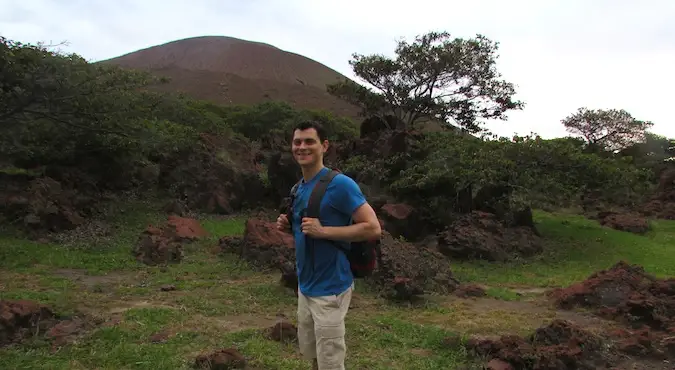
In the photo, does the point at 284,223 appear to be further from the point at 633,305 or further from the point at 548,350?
the point at 633,305

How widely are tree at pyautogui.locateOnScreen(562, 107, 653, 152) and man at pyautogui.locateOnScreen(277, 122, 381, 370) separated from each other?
37269 mm

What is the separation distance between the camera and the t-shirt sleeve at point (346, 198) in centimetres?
295

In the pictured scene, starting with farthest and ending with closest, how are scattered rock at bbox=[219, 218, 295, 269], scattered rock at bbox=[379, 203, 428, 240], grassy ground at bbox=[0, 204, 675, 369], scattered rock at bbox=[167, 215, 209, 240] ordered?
scattered rock at bbox=[379, 203, 428, 240]
scattered rock at bbox=[167, 215, 209, 240]
scattered rock at bbox=[219, 218, 295, 269]
grassy ground at bbox=[0, 204, 675, 369]

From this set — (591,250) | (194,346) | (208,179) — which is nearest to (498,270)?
(591,250)

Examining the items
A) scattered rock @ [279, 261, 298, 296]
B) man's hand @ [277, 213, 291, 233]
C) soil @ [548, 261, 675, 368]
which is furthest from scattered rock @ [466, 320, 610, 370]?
scattered rock @ [279, 261, 298, 296]

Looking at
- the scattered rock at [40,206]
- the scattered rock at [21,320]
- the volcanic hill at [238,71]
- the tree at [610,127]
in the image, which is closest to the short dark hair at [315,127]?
the scattered rock at [21,320]

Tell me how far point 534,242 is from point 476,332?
26.6 feet

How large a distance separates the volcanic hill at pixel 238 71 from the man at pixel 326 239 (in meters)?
56.2

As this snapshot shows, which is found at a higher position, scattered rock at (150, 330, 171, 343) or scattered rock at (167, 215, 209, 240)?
scattered rock at (167, 215, 209, 240)

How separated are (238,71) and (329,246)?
73.4 meters

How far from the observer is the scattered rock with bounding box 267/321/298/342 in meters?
5.60

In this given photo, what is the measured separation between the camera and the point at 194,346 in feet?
17.6

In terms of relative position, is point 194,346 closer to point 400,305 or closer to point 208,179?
point 400,305

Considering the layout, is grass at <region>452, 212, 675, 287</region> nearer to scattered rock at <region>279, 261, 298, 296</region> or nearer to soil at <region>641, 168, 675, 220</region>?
scattered rock at <region>279, 261, 298, 296</region>
